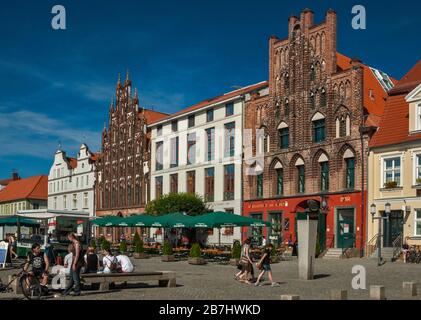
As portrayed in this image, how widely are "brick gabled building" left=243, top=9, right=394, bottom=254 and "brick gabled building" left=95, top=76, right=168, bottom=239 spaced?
1672 centimetres

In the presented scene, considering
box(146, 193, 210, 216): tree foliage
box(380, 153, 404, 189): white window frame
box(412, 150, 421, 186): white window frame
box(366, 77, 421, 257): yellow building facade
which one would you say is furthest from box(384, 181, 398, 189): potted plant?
box(146, 193, 210, 216): tree foliage

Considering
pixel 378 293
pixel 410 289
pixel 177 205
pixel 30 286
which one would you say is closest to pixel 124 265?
pixel 30 286

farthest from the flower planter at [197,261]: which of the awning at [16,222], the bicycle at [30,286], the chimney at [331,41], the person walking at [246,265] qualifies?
the chimney at [331,41]

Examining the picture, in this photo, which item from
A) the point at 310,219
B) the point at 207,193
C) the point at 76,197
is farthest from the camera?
the point at 76,197

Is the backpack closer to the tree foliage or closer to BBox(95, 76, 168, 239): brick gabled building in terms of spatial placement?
the tree foliage

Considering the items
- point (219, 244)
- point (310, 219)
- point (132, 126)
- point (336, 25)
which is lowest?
point (219, 244)

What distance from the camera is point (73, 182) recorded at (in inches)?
3118

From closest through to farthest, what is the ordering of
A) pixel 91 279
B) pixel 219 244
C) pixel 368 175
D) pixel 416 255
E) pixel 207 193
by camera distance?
pixel 91 279 → pixel 416 255 → pixel 368 175 → pixel 219 244 → pixel 207 193

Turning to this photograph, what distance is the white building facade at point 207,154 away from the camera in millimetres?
52688

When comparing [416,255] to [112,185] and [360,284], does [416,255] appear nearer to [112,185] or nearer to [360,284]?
[360,284]

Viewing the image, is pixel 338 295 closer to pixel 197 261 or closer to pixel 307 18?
pixel 197 261

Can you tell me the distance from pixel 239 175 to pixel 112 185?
22429 millimetres

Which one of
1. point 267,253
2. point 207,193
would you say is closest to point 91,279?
point 267,253

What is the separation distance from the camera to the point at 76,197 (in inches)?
3081
